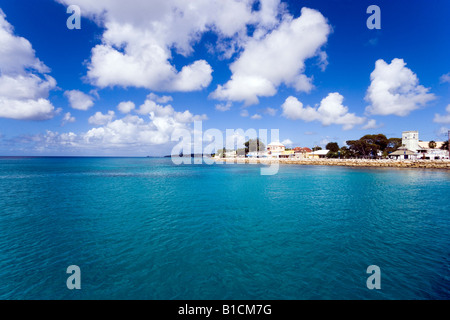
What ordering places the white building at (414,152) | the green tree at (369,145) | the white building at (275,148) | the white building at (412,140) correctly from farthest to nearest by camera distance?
the white building at (275,148)
the white building at (412,140)
the green tree at (369,145)
the white building at (414,152)

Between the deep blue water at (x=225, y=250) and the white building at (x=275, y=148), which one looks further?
the white building at (x=275, y=148)

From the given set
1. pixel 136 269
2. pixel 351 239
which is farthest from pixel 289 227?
pixel 136 269

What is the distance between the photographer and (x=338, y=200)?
2262cm

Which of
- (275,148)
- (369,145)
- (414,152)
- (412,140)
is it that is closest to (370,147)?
(369,145)

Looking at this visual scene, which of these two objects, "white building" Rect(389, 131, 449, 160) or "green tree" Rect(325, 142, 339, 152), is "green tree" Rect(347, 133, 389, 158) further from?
"green tree" Rect(325, 142, 339, 152)

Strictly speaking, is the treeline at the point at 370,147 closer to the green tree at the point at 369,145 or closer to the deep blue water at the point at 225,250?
the green tree at the point at 369,145
